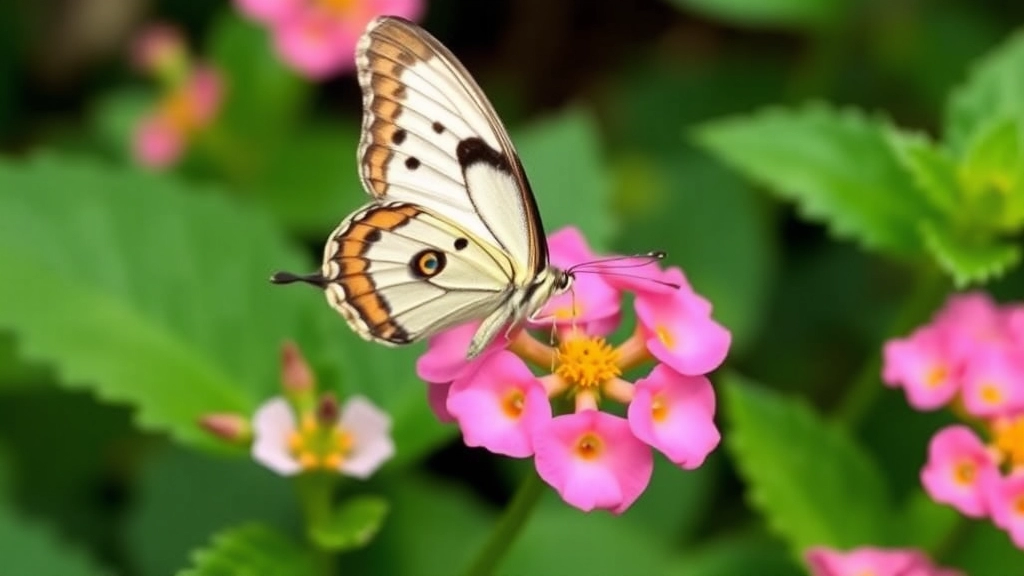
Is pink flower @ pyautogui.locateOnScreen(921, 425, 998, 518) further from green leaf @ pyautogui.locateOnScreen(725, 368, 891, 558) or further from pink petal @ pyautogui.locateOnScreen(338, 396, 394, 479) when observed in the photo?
pink petal @ pyautogui.locateOnScreen(338, 396, 394, 479)

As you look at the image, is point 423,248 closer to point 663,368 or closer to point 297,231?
point 663,368

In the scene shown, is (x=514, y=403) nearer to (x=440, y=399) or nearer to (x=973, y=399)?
(x=440, y=399)

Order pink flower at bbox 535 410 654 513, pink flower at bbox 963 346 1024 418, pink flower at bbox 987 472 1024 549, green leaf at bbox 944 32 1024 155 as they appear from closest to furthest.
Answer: pink flower at bbox 535 410 654 513, pink flower at bbox 987 472 1024 549, pink flower at bbox 963 346 1024 418, green leaf at bbox 944 32 1024 155

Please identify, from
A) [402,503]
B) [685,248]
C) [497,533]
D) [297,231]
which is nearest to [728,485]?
[685,248]

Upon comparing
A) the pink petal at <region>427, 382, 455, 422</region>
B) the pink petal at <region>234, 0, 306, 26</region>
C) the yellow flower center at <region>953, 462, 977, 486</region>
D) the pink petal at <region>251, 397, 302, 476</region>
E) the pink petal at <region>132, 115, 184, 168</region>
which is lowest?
the pink petal at <region>251, 397, 302, 476</region>

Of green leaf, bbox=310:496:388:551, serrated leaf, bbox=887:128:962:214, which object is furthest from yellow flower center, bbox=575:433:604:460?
serrated leaf, bbox=887:128:962:214

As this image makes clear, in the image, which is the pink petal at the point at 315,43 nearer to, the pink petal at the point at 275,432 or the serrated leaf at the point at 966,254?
the pink petal at the point at 275,432

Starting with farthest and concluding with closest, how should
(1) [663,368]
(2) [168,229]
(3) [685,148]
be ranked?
1. (3) [685,148]
2. (2) [168,229]
3. (1) [663,368]
